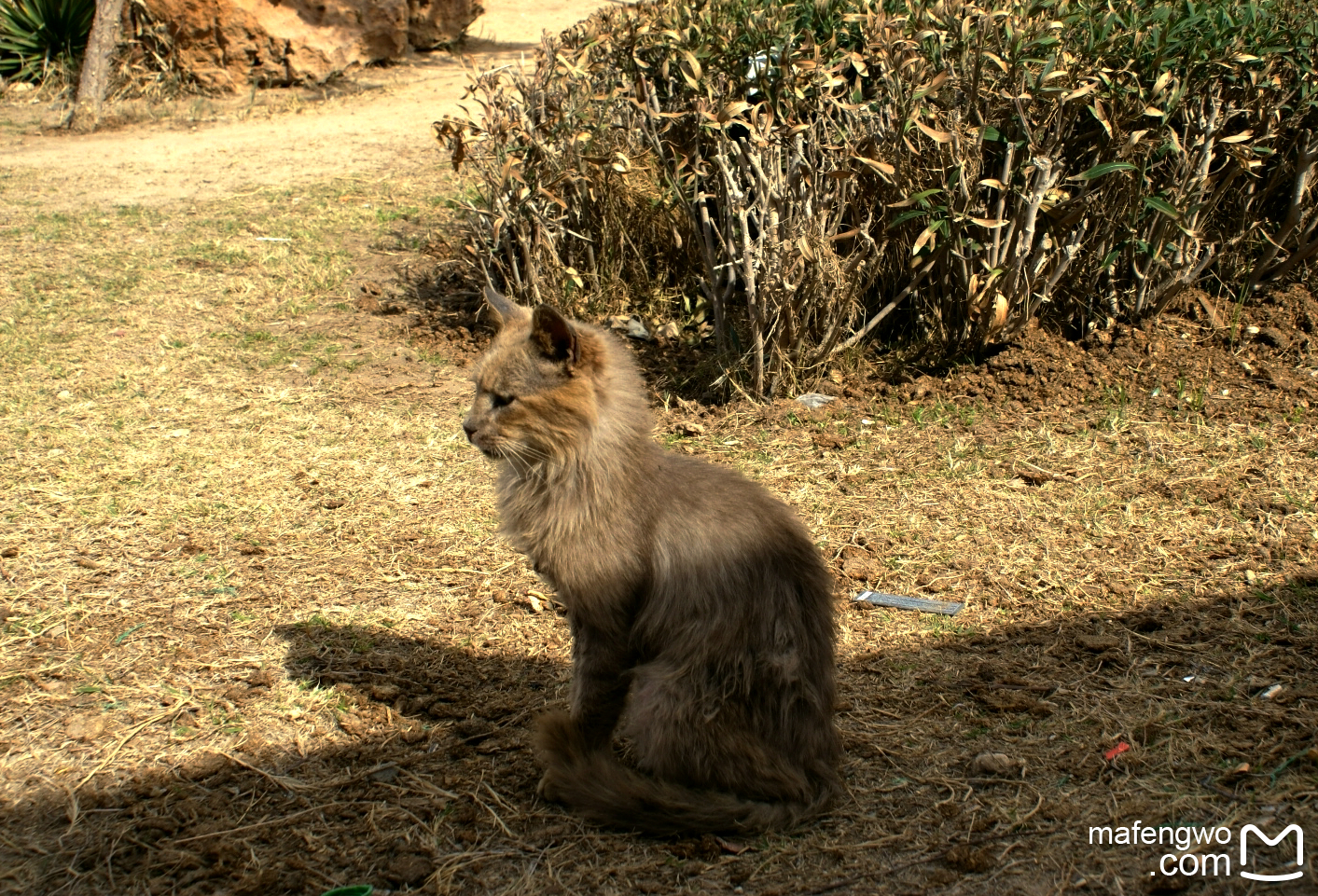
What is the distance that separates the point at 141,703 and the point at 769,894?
2383 mm

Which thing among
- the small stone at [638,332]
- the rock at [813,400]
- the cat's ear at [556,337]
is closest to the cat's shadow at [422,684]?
the cat's ear at [556,337]

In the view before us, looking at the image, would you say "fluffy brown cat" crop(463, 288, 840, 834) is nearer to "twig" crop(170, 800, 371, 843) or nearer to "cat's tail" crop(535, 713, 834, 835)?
"cat's tail" crop(535, 713, 834, 835)

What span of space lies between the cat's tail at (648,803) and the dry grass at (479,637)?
70 mm

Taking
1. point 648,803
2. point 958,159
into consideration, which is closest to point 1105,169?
point 958,159

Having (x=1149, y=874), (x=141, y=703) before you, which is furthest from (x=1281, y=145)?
(x=141, y=703)

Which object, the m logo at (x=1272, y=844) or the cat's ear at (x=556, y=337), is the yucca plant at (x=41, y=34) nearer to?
the cat's ear at (x=556, y=337)

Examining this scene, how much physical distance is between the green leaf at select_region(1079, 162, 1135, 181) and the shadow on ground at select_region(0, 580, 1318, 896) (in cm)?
242

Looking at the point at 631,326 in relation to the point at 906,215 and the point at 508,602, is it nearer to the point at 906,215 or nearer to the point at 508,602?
the point at 906,215

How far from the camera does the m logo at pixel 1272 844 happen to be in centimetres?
279

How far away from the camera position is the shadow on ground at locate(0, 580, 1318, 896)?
301 centimetres

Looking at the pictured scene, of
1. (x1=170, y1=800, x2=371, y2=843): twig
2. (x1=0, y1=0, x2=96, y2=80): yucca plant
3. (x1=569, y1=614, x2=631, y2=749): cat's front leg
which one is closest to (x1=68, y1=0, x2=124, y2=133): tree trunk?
(x1=0, y1=0, x2=96, y2=80): yucca plant

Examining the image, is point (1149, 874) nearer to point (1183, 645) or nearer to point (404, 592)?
point (1183, 645)

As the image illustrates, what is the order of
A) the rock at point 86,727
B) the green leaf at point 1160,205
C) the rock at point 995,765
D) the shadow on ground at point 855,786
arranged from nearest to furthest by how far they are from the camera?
the shadow on ground at point 855,786 → the rock at point 995,765 → the rock at point 86,727 → the green leaf at point 1160,205

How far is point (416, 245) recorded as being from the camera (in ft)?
28.9
